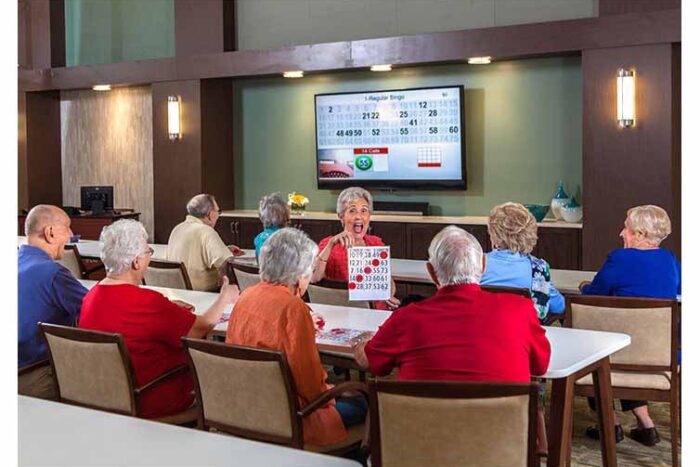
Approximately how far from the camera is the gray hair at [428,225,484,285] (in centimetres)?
272

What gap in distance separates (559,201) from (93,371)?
5.73 meters

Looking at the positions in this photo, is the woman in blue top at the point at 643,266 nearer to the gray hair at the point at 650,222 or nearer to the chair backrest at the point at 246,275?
the gray hair at the point at 650,222

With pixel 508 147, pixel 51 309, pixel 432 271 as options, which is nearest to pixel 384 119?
pixel 508 147

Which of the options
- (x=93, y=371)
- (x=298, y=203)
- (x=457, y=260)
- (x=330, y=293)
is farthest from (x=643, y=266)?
(x=298, y=203)

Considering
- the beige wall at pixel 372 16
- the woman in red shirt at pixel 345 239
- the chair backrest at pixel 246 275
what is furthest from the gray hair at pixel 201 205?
the beige wall at pixel 372 16

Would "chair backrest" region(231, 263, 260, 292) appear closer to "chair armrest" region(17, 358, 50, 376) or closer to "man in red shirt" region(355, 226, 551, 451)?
"chair armrest" region(17, 358, 50, 376)

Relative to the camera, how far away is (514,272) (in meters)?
4.03

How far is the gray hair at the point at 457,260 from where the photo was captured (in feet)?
8.91

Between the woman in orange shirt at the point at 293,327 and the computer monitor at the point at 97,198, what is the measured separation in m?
7.42

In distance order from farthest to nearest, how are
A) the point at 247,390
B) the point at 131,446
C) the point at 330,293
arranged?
1. the point at 330,293
2. the point at 247,390
3. the point at 131,446

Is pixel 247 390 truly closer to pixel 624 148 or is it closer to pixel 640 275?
pixel 640 275

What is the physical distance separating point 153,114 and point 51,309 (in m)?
6.66

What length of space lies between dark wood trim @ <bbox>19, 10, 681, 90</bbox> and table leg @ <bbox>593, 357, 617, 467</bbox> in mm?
4506

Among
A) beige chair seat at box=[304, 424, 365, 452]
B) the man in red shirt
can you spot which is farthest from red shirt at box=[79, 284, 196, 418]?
the man in red shirt
